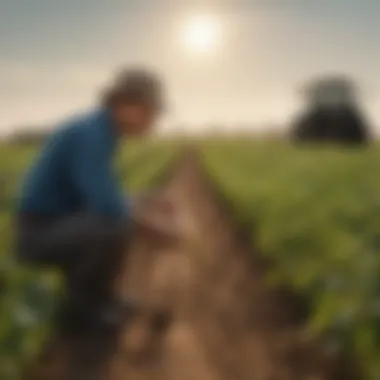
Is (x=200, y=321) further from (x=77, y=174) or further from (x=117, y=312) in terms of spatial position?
(x=77, y=174)

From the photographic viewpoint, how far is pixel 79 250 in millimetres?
2428

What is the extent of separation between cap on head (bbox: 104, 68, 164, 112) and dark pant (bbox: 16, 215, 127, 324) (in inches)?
8.0

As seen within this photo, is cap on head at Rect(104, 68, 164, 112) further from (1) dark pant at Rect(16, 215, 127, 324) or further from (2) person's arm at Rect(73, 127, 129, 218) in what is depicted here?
(1) dark pant at Rect(16, 215, 127, 324)

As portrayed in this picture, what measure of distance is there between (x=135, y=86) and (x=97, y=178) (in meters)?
0.15

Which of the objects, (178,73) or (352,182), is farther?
(352,182)

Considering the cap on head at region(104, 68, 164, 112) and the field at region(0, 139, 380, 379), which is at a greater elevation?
the cap on head at region(104, 68, 164, 112)

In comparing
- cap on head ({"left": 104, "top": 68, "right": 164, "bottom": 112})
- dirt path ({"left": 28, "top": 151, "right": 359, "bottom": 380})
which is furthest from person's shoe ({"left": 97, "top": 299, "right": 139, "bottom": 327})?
cap on head ({"left": 104, "top": 68, "right": 164, "bottom": 112})

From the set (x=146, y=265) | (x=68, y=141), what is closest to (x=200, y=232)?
(x=146, y=265)

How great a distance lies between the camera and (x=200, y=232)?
246 centimetres

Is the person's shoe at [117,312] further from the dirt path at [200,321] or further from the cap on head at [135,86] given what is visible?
the cap on head at [135,86]

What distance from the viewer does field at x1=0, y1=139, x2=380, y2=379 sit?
227 centimetres

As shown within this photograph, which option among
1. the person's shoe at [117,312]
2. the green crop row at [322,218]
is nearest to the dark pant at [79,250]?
the person's shoe at [117,312]

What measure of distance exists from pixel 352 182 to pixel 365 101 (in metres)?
0.16

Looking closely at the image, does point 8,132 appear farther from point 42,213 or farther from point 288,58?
point 288,58
